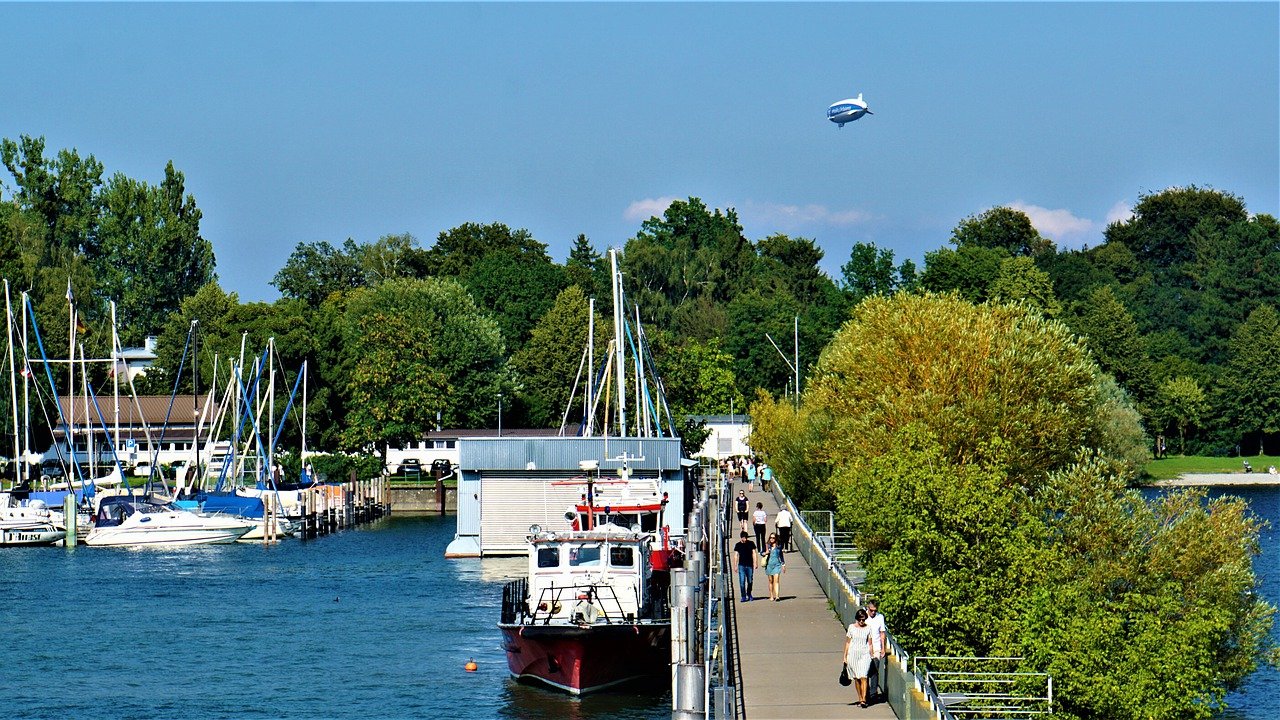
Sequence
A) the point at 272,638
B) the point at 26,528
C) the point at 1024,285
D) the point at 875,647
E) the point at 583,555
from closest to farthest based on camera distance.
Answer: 1. the point at 875,647
2. the point at 583,555
3. the point at 272,638
4. the point at 26,528
5. the point at 1024,285

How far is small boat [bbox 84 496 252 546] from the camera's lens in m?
86.0

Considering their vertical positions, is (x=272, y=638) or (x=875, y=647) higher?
(x=875, y=647)

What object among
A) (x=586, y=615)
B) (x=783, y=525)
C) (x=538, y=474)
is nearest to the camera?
(x=586, y=615)

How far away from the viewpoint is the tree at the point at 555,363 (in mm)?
131000

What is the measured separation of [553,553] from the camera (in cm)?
4472

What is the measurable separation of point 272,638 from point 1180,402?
10257 centimetres

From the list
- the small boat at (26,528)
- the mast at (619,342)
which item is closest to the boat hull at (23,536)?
the small boat at (26,528)

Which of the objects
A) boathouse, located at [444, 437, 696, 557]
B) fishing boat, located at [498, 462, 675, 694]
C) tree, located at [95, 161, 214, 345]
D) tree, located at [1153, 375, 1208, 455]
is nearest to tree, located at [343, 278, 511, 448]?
tree, located at [95, 161, 214, 345]

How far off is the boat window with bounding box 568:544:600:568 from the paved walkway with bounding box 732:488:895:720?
386cm

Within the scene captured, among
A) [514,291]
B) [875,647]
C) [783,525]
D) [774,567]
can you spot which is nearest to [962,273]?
[514,291]

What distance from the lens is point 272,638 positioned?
184ft

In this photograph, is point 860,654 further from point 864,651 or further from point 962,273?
point 962,273

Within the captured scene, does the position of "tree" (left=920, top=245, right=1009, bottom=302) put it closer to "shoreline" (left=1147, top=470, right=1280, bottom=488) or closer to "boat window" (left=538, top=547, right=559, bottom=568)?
"shoreline" (left=1147, top=470, right=1280, bottom=488)

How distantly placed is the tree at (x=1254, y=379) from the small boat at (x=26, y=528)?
96.9m
